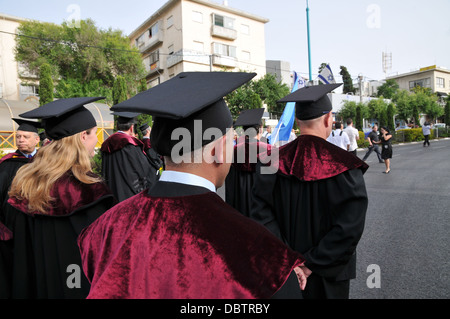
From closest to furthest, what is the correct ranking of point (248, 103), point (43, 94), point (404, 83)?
1. point (43, 94)
2. point (248, 103)
3. point (404, 83)

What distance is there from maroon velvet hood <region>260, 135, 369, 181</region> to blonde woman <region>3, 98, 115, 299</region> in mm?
1198

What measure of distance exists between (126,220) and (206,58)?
109 ft

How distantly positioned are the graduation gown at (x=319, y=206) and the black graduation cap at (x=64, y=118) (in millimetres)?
1310

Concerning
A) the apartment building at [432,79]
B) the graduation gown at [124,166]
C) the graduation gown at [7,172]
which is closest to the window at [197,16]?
the graduation gown at [124,166]

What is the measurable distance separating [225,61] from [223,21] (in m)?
4.88

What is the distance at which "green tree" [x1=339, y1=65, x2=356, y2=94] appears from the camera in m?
66.1

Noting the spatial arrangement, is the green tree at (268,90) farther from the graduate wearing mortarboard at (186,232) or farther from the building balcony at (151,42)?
the graduate wearing mortarboard at (186,232)

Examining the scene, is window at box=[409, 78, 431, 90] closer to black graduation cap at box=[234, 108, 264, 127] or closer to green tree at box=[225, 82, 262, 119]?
green tree at box=[225, 82, 262, 119]

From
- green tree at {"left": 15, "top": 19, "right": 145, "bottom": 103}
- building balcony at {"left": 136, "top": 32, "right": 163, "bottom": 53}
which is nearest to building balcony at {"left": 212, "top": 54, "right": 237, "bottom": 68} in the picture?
building balcony at {"left": 136, "top": 32, "right": 163, "bottom": 53}

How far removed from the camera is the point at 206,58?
3250cm

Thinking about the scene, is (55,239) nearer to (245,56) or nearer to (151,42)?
(245,56)

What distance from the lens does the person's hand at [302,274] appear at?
6.18 feet
